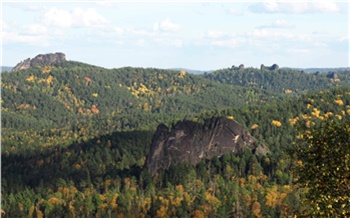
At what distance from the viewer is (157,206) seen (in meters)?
A: 186

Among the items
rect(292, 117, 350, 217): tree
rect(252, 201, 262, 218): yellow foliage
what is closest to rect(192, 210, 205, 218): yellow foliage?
rect(252, 201, 262, 218): yellow foliage

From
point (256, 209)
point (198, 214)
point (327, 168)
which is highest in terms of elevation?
point (327, 168)

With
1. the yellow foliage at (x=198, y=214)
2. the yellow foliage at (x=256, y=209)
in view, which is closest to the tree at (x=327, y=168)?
the yellow foliage at (x=256, y=209)

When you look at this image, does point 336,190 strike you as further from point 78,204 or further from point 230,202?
point 78,204

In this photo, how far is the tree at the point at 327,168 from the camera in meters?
40.2

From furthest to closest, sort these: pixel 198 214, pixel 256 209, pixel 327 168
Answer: pixel 198 214, pixel 256 209, pixel 327 168

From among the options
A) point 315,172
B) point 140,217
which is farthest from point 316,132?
point 140,217

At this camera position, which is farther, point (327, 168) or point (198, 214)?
point (198, 214)

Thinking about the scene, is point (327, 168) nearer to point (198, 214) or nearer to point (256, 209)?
point (256, 209)

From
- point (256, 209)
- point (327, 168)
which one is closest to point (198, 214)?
point (256, 209)

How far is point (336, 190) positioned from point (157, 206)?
486 ft

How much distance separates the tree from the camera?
40.2 m

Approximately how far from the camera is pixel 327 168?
136 ft

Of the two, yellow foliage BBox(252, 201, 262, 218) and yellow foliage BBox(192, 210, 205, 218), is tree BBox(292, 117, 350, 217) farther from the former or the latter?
yellow foliage BBox(192, 210, 205, 218)
